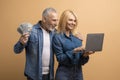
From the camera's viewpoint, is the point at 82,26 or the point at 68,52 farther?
the point at 82,26

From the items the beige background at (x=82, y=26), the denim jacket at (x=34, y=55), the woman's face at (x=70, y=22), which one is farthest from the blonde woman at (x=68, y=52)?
the beige background at (x=82, y=26)

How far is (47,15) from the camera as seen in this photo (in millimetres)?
2029

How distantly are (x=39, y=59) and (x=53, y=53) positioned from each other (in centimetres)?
16

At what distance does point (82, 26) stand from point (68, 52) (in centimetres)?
61

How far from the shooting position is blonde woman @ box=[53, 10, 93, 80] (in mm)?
2023

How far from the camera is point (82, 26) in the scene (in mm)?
2553

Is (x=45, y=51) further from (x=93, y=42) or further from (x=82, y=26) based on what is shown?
(x=82, y=26)

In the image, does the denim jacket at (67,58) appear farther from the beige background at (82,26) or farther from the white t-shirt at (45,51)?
the beige background at (82,26)

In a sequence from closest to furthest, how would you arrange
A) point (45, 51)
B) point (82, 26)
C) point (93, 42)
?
1. point (93, 42)
2. point (45, 51)
3. point (82, 26)

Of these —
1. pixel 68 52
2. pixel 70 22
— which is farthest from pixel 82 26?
pixel 68 52

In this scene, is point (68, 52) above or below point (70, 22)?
below

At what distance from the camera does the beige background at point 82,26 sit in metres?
2.42

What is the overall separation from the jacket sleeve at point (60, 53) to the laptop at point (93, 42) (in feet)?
0.56

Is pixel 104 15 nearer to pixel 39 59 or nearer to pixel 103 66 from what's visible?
pixel 103 66
